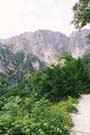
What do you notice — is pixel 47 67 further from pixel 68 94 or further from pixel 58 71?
pixel 68 94

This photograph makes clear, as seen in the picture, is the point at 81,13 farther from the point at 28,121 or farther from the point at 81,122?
the point at 28,121

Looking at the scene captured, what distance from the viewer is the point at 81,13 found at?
A: 2884 cm

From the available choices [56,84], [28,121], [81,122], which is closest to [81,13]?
[56,84]

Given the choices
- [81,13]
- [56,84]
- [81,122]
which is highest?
[81,13]

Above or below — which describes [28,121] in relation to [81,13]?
below

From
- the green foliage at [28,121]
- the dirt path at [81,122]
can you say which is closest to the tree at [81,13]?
the dirt path at [81,122]

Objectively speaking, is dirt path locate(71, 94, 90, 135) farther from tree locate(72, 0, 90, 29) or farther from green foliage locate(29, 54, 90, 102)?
tree locate(72, 0, 90, 29)

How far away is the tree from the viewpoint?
27.5 meters

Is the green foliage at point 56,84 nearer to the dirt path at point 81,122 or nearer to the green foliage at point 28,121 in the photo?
the dirt path at point 81,122

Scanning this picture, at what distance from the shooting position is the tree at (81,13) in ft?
90.2

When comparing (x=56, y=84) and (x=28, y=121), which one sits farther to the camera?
(x=56, y=84)

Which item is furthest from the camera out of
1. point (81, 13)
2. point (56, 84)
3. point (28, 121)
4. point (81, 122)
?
point (81, 13)

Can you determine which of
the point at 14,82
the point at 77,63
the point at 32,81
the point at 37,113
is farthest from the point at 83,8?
the point at 14,82

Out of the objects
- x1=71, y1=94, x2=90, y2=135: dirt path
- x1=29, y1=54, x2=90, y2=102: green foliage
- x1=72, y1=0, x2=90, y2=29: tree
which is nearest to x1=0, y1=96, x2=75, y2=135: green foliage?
x1=71, y1=94, x2=90, y2=135: dirt path
